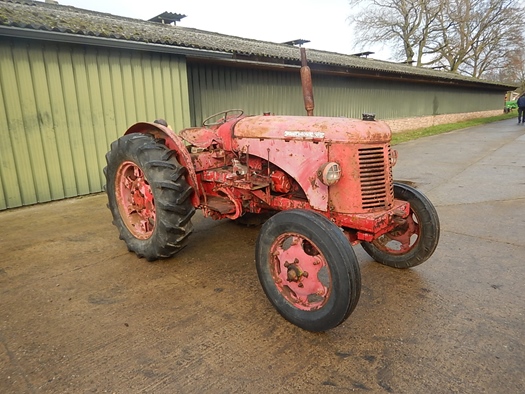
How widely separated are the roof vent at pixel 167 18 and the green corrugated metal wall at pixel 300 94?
2.92 m

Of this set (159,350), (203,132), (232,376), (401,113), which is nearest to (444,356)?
(232,376)

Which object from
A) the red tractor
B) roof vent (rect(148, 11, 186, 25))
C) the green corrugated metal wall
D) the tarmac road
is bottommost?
the tarmac road

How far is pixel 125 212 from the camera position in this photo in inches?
145

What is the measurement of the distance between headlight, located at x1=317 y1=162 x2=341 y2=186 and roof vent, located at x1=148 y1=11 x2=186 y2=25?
30.9ft

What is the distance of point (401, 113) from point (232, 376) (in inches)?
688

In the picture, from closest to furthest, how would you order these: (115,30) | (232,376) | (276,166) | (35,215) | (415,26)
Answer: (232,376), (276,166), (35,215), (115,30), (415,26)

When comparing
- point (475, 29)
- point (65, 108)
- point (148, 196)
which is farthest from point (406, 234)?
point (475, 29)

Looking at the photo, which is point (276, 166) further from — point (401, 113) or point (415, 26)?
point (415, 26)

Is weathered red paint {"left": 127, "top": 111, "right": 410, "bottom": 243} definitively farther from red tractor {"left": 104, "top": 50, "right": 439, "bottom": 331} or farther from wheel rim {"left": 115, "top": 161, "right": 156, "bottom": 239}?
wheel rim {"left": 115, "top": 161, "right": 156, "bottom": 239}

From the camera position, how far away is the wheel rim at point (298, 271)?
90.1 inches

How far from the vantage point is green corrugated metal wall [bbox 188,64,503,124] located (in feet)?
27.0

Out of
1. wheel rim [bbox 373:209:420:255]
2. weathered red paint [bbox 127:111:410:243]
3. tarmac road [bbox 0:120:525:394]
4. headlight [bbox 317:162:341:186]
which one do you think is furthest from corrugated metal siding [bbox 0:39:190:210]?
wheel rim [bbox 373:209:420:255]

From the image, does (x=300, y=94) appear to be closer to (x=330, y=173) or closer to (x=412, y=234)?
(x=412, y=234)

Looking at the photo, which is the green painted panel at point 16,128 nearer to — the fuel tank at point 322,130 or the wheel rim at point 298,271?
the fuel tank at point 322,130
